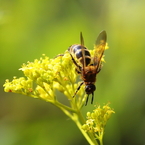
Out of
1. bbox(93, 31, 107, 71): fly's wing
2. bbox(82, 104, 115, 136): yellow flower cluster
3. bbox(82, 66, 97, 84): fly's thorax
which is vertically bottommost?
bbox(82, 104, 115, 136): yellow flower cluster

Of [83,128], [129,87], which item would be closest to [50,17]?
[129,87]

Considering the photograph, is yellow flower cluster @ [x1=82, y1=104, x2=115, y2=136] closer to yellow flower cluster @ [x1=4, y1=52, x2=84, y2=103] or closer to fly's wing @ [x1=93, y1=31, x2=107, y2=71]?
yellow flower cluster @ [x1=4, y1=52, x2=84, y2=103]

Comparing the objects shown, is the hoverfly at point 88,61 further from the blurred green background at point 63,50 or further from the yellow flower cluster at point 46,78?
the blurred green background at point 63,50

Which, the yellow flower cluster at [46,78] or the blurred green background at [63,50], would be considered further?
the blurred green background at [63,50]

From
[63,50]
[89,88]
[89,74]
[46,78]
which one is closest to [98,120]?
[89,88]

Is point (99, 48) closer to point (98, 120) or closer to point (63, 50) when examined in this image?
point (98, 120)

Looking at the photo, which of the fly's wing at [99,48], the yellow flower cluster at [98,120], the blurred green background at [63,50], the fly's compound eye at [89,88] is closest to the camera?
the yellow flower cluster at [98,120]

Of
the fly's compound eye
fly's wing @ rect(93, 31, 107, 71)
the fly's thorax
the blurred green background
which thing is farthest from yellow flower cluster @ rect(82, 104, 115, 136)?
the blurred green background

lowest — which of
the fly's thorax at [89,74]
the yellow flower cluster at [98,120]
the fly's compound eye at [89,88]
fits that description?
the yellow flower cluster at [98,120]

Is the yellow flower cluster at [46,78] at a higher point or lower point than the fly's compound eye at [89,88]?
higher

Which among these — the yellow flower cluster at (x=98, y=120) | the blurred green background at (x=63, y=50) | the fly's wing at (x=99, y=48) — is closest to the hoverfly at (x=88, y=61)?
the fly's wing at (x=99, y=48)

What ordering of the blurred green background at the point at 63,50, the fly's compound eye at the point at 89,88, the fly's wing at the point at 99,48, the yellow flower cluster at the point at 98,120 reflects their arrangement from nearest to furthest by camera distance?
the yellow flower cluster at the point at 98,120 < the fly's compound eye at the point at 89,88 < the fly's wing at the point at 99,48 < the blurred green background at the point at 63,50
